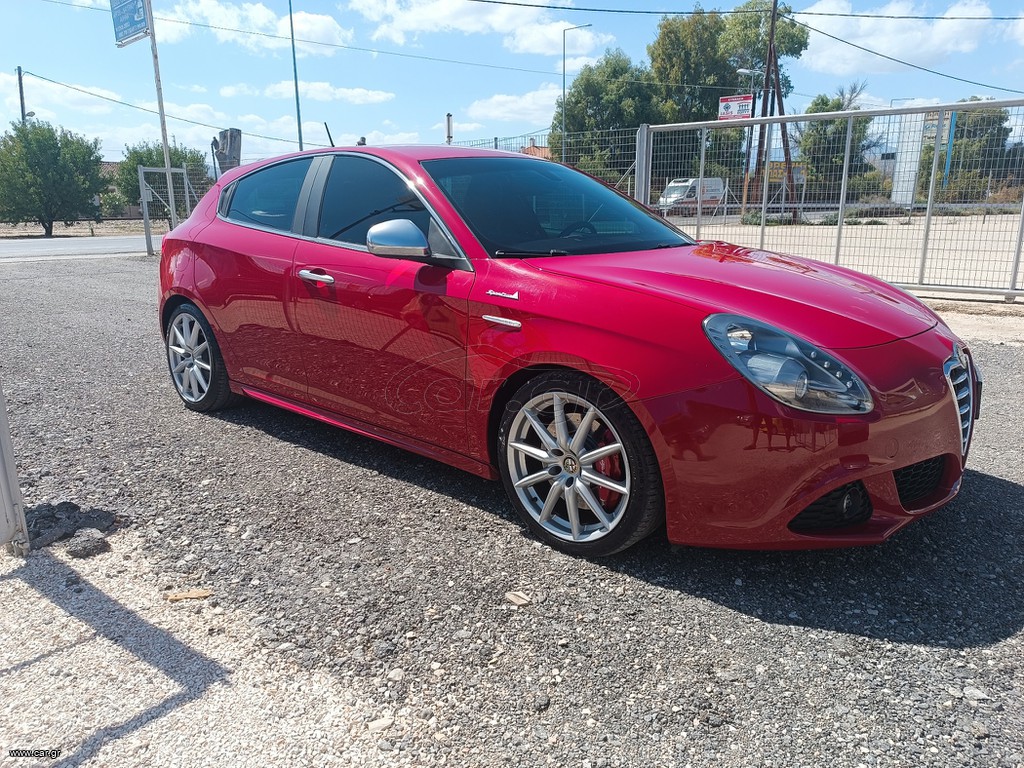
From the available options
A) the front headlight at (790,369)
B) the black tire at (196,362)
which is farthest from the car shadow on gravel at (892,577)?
the black tire at (196,362)

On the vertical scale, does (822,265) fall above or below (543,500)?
above

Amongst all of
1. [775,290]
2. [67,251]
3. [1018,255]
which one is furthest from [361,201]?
[67,251]

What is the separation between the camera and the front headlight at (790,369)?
2.51 meters

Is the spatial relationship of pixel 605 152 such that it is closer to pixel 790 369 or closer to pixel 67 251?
pixel 790 369

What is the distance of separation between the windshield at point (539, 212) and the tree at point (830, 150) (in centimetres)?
639

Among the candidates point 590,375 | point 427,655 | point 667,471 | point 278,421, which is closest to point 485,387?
point 590,375

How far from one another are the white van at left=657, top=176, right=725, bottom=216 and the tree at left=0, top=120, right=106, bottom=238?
38.5 m

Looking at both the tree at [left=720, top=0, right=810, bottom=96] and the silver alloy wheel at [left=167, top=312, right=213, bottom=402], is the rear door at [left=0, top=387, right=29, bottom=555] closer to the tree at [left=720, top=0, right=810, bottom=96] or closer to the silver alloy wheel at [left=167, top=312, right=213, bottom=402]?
the silver alloy wheel at [left=167, top=312, right=213, bottom=402]

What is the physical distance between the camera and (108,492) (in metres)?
3.69

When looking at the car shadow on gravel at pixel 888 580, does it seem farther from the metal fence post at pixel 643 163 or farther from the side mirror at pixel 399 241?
the metal fence post at pixel 643 163

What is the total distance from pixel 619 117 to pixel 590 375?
58761 mm

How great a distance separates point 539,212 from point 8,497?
2.56 metres

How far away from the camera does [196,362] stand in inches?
189

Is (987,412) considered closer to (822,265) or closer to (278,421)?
(822,265)
